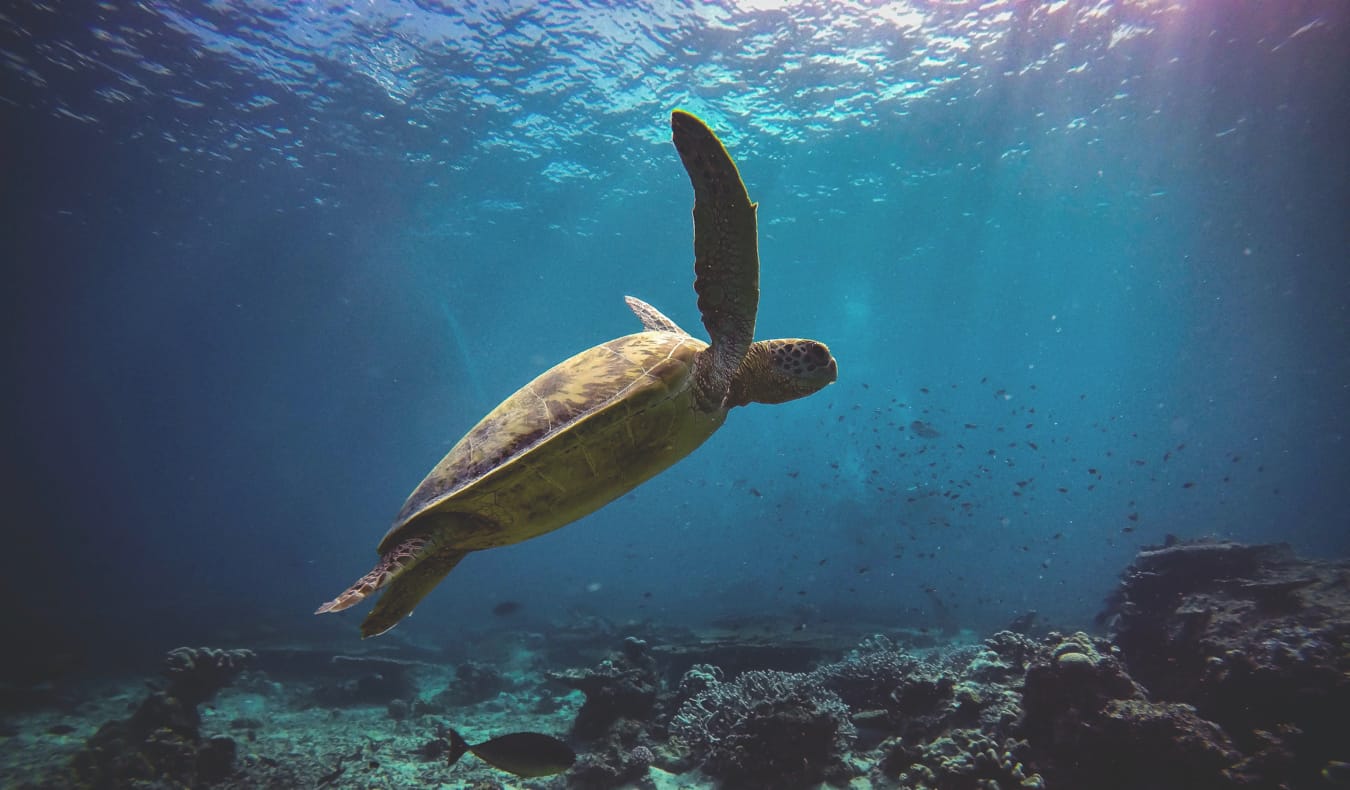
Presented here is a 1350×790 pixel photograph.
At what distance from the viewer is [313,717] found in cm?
900

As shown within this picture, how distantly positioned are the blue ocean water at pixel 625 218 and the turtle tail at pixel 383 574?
12.8 meters

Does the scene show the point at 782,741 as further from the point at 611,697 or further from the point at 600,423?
the point at 600,423

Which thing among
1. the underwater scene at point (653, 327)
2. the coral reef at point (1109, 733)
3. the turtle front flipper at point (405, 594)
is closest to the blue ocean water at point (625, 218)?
the underwater scene at point (653, 327)

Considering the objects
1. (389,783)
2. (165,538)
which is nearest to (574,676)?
(389,783)

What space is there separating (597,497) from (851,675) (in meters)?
4.76

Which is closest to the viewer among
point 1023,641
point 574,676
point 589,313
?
point 1023,641

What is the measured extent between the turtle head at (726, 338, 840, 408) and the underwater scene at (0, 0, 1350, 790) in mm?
39

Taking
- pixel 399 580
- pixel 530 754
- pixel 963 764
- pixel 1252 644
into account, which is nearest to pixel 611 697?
pixel 530 754

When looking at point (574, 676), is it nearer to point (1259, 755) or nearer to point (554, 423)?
point (554, 423)

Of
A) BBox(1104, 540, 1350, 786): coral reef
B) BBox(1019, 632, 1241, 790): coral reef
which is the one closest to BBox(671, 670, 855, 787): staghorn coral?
BBox(1019, 632, 1241, 790): coral reef

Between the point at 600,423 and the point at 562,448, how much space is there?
262mm

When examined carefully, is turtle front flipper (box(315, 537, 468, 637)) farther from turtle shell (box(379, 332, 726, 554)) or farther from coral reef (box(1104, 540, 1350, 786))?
coral reef (box(1104, 540, 1350, 786))

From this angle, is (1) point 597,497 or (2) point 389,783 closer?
(1) point 597,497

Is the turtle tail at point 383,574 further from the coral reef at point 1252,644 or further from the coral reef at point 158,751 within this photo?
the coral reef at point 1252,644
